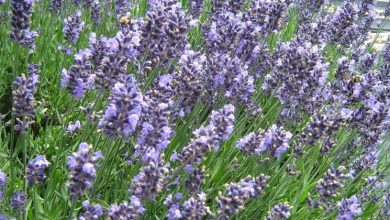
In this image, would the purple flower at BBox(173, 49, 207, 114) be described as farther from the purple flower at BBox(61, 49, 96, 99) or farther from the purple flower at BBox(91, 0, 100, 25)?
the purple flower at BBox(91, 0, 100, 25)

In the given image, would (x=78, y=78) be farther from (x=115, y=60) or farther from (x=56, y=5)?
(x=56, y=5)

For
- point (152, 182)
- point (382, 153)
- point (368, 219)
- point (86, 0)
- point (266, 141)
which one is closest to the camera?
point (152, 182)

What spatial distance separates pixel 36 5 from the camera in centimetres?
580

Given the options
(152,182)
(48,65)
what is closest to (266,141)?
(152,182)

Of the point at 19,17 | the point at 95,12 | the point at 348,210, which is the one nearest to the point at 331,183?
the point at 348,210

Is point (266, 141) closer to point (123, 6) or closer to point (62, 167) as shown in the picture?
point (62, 167)

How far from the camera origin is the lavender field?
2.51 metres

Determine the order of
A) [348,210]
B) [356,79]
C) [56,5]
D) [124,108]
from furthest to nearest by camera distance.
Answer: [56,5] → [356,79] → [348,210] → [124,108]

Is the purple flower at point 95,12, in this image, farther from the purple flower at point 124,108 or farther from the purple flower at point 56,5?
the purple flower at point 124,108

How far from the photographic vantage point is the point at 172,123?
10.8ft

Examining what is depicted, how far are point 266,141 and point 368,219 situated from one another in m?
1.52

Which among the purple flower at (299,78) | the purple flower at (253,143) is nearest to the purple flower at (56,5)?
the purple flower at (299,78)

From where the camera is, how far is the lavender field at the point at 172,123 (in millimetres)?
2512

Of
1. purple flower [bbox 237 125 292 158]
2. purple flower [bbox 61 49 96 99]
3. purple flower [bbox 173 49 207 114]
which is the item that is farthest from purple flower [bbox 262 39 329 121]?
purple flower [bbox 61 49 96 99]
